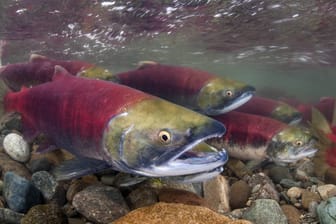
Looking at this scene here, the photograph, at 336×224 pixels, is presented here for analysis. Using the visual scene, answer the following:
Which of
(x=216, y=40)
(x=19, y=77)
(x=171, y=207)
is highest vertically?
(x=19, y=77)

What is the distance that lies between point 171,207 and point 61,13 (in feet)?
30.9

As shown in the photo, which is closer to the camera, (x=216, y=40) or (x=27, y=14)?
(x=27, y=14)

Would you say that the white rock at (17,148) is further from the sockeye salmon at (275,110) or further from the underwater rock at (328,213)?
the sockeye salmon at (275,110)

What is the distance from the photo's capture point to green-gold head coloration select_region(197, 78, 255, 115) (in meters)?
5.81

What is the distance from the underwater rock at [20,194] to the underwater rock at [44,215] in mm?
360

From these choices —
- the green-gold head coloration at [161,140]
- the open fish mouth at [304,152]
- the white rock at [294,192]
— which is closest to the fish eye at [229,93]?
the open fish mouth at [304,152]

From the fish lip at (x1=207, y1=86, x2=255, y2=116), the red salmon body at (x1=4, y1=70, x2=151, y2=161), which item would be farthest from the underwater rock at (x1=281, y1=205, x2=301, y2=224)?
the red salmon body at (x1=4, y1=70, x2=151, y2=161)

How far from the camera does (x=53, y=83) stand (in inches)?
164

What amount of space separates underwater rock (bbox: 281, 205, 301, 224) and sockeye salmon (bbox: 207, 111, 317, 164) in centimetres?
94

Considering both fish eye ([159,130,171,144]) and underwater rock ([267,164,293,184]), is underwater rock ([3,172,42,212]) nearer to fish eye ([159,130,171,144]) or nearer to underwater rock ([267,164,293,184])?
fish eye ([159,130,171,144])

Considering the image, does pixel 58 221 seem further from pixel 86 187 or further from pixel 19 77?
pixel 19 77

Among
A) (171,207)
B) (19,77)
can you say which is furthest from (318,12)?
(171,207)

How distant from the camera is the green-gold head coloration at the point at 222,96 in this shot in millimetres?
5809

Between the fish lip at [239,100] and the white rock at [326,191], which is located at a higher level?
the fish lip at [239,100]
